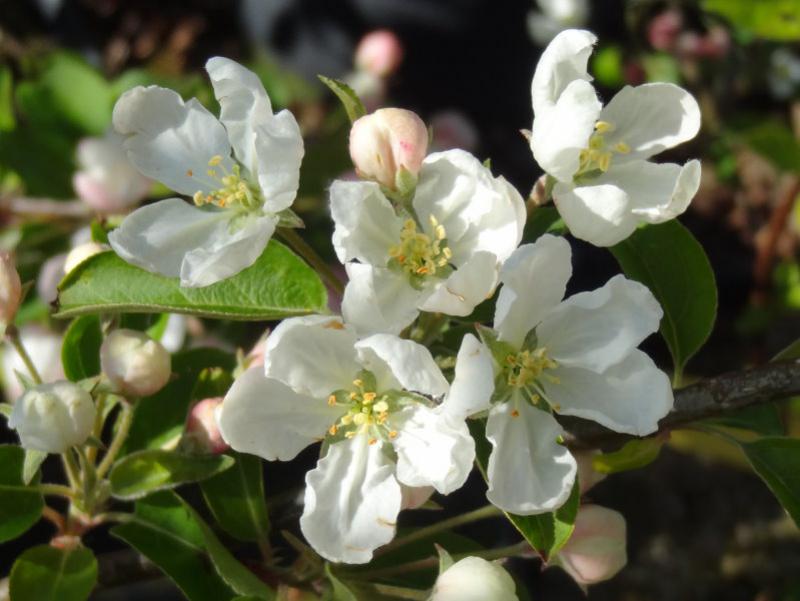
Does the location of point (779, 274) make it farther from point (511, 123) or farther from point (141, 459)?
point (141, 459)

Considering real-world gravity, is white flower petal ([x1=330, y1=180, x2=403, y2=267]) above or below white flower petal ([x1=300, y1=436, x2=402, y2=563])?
above

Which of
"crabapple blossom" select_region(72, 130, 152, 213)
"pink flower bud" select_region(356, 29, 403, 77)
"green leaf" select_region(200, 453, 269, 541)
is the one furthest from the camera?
"pink flower bud" select_region(356, 29, 403, 77)

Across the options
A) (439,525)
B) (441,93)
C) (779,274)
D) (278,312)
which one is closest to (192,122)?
(278,312)

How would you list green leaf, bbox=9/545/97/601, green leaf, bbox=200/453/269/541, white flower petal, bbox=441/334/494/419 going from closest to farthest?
white flower petal, bbox=441/334/494/419, green leaf, bbox=9/545/97/601, green leaf, bbox=200/453/269/541

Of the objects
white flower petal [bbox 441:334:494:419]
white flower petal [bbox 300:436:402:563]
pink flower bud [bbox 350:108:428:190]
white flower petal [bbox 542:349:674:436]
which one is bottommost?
white flower petal [bbox 300:436:402:563]

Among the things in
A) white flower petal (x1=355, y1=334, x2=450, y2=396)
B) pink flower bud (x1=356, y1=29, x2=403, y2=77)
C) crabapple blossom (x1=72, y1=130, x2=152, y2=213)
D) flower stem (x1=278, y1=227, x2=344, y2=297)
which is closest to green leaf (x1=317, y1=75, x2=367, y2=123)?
flower stem (x1=278, y1=227, x2=344, y2=297)

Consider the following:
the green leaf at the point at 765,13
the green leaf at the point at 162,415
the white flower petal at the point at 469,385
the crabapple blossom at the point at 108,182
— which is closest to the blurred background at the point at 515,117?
the green leaf at the point at 765,13

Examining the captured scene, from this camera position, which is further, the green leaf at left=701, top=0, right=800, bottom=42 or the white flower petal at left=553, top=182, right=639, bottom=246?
the green leaf at left=701, top=0, right=800, bottom=42

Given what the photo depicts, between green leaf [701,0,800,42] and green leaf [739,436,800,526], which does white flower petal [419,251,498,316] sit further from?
green leaf [701,0,800,42]
